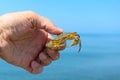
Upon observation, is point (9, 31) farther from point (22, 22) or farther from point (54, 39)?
point (54, 39)

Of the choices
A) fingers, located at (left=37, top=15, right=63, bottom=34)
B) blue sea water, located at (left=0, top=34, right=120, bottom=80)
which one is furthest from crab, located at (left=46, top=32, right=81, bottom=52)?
blue sea water, located at (left=0, top=34, right=120, bottom=80)

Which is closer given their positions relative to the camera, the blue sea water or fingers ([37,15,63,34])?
fingers ([37,15,63,34])

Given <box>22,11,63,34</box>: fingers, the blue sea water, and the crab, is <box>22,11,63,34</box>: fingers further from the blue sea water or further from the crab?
the blue sea water

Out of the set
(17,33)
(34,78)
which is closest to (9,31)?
(17,33)

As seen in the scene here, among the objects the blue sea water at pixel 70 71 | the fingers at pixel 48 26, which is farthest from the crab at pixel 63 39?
the blue sea water at pixel 70 71

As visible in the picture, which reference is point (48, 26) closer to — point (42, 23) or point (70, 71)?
point (42, 23)

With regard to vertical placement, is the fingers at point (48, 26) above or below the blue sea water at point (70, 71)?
above

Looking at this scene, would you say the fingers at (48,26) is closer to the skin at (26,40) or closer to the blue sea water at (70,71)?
the skin at (26,40)

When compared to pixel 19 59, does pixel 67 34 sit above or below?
above

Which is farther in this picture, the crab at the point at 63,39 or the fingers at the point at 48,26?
the fingers at the point at 48,26
